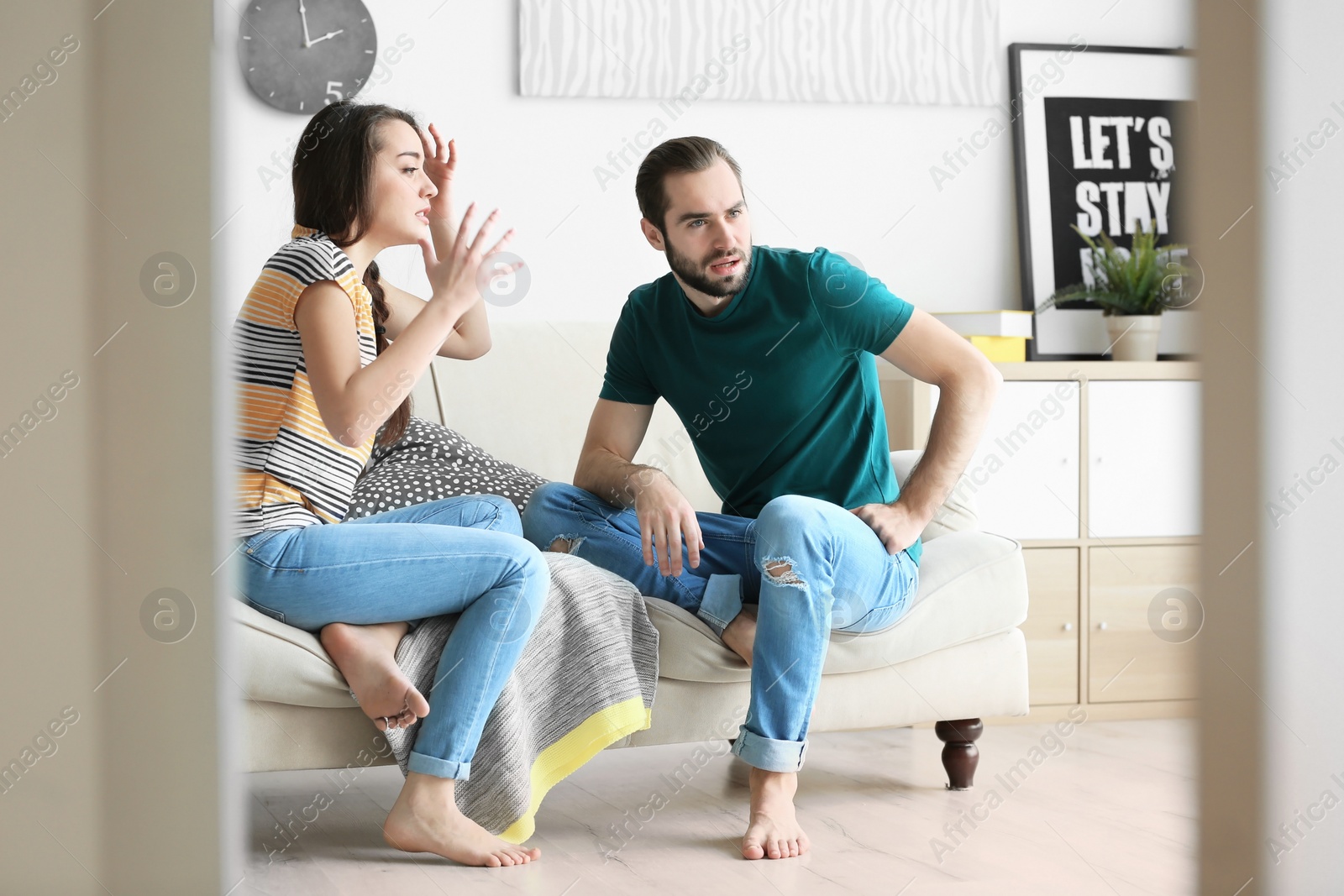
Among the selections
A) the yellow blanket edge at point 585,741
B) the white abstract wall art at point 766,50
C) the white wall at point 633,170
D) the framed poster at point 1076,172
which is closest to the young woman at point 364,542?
the yellow blanket edge at point 585,741

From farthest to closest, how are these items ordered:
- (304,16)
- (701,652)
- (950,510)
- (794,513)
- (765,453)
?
(304,16), (950,510), (765,453), (701,652), (794,513)

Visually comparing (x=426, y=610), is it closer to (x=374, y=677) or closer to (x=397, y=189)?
(x=374, y=677)

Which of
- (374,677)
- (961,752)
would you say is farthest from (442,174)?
(961,752)

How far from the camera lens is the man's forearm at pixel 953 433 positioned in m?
1.68

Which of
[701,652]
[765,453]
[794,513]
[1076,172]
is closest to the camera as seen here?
[794,513]

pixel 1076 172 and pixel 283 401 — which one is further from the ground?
pixel 1076 172

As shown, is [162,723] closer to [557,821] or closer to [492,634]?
[492,634]

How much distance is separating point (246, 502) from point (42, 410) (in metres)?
1.02

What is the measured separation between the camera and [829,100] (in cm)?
279

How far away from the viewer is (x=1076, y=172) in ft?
9.50

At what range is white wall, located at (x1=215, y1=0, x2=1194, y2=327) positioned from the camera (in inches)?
101

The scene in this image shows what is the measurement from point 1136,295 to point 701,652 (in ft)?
5.37

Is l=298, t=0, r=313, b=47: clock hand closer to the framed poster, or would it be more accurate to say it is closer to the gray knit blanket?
the gray knit blanket

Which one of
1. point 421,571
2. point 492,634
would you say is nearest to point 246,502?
point 421,571
